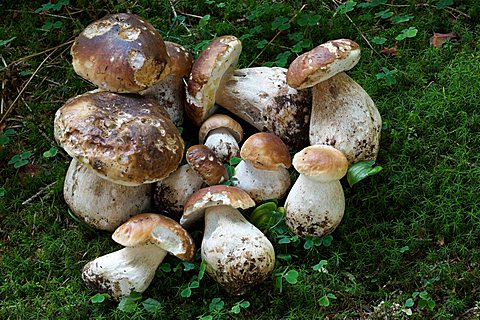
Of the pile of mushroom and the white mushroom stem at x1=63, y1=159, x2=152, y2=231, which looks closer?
the pile of mushroom

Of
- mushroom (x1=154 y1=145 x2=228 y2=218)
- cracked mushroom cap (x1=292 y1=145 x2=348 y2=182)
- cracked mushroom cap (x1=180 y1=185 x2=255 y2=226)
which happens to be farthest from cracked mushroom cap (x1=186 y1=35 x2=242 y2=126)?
cracked mushroom cap (x1=292 y1=145 x2=348 y2=182)

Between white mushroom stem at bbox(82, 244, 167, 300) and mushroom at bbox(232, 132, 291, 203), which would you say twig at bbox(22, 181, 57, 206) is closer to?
white mushroom stem at bbox(82, 244, 167, 300)

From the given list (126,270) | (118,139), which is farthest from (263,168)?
(126,270)

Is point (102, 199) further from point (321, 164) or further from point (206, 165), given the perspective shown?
point (321, 164)

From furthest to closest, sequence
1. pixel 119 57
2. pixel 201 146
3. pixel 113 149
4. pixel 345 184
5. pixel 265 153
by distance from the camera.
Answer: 1. pixel 345 184
2. pixel 201 146
3. pixel 265 153
4. pixel 119 57
5. pixel 113 149

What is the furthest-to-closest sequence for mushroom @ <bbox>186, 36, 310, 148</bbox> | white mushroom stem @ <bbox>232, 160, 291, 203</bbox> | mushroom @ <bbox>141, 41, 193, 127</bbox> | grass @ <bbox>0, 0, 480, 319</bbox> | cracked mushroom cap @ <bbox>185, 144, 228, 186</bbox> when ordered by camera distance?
1. mushroom @ <bbox>141, 41, 193, 127</bbox>
2. mushroom @ <bbox>186, 36, 310, 148</bbox>
3. white mushroom stem @ <bbox>232, 160, 291, 203</bbox>
4. cracked mushroom cap @ <bbox>185, 144, 228, 186</bbox>
5. grass @ <bbox>0, 0, 480, 319</bbox>

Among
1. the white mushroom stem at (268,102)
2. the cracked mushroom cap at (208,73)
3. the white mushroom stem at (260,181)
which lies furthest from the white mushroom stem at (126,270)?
the white mushroom stem at (268,102)
